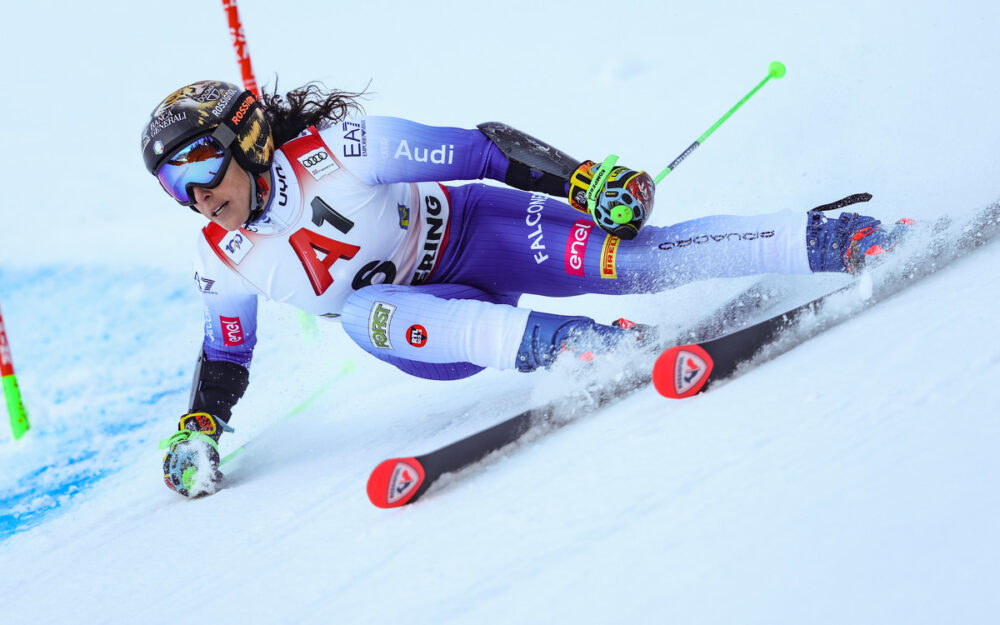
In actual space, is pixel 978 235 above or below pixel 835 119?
below

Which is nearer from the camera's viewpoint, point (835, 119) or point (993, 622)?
point (993, 622)

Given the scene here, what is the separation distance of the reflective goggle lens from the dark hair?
0.24m

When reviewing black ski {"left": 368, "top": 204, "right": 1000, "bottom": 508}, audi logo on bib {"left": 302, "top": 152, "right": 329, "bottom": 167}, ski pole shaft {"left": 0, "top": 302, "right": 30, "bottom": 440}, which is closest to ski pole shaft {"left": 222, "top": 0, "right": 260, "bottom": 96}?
ski pole shaft {"left": 0, "top": 302, "right": 30, "bottom": 440}

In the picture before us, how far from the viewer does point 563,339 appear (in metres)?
1.81

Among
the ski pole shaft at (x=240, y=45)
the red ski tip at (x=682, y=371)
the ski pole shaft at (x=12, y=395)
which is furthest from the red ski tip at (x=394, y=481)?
the ski pole shaft at (x=12, y=395)

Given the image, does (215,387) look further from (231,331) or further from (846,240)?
(846,240)

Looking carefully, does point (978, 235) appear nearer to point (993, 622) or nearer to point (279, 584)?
point (993, 622)

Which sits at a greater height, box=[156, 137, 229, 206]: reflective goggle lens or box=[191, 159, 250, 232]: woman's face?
box=[156, 137, 229, 206]: reflective goggle lens

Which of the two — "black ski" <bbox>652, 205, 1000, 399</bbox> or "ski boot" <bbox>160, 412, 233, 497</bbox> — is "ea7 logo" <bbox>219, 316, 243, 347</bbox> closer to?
"ski boot" <bbox>160, 412, 233, 497</bbox>

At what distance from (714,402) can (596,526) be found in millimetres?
393

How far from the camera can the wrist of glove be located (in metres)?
1.90

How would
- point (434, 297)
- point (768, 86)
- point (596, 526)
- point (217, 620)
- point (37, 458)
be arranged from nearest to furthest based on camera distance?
point (596, 526) → point (217, 620) → point (434, 297) → point (37, 458) → point (768, 86)

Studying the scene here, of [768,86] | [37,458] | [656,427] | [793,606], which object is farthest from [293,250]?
[768,86]

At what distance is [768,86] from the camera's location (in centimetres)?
404
